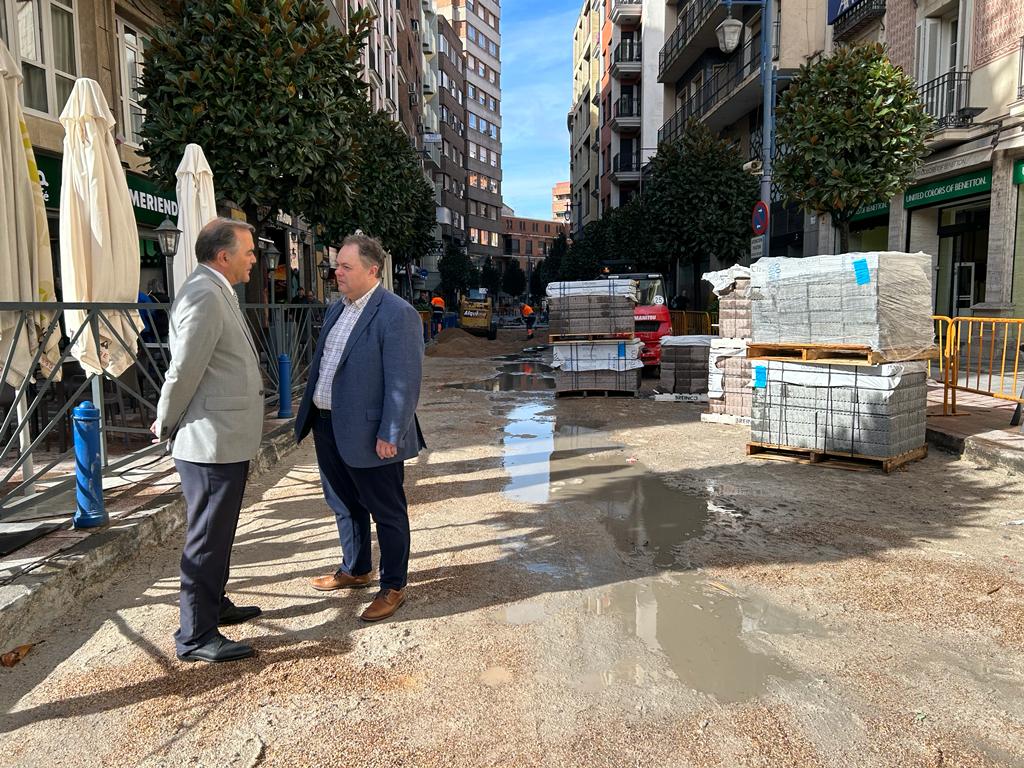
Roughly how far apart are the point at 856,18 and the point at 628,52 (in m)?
27.9

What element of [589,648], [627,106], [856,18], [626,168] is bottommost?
[589,648]

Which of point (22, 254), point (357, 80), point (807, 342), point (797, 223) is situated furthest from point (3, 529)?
point (797, 223)

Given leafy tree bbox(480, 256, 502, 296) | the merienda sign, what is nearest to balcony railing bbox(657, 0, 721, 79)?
the merienda sign

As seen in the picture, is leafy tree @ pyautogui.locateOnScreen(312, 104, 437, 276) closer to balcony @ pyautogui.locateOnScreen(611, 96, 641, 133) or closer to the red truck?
the red truck

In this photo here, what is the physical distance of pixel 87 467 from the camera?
444 cm

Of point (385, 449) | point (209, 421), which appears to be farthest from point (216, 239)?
point (385, 449)

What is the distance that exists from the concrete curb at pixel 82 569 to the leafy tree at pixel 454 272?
51790 millimetres

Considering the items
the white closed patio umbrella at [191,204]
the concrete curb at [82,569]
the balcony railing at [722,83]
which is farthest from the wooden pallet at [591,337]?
the balcony railing at [722,83]

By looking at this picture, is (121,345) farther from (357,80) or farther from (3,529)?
→ (357,80)

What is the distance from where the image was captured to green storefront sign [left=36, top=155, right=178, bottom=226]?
39.9ft

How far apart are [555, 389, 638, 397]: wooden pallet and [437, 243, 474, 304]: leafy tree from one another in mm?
44534

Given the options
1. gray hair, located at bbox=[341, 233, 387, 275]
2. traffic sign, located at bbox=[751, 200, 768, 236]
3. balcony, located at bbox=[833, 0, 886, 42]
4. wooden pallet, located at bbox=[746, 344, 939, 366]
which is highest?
balcony, located at bbox=[833, 0, 886, 42]

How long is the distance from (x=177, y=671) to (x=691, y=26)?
1383 inches

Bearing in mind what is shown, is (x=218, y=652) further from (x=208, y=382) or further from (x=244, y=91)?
(x=244, y=91)
